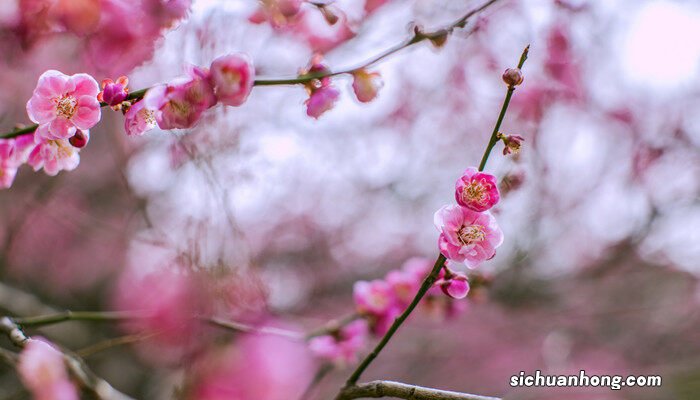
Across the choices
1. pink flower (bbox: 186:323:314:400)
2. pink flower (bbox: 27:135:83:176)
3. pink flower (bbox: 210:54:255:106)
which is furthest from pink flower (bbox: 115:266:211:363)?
pink flower (bbox: 210:54:255:106)

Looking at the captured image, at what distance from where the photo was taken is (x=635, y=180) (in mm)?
3766

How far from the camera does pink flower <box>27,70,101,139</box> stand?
1.08 m

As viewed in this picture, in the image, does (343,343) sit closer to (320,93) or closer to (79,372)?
(79,372)

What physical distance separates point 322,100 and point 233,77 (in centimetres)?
20

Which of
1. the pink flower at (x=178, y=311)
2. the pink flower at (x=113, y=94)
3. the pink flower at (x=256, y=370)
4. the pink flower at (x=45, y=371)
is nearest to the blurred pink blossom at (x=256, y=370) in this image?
the pink flower at (x=256, y=370)

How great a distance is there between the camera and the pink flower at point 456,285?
111 cm

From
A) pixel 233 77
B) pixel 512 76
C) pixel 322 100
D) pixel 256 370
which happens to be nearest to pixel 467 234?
pixel 512 76

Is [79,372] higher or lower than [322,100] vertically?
lower

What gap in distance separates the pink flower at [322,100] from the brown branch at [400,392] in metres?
0.52

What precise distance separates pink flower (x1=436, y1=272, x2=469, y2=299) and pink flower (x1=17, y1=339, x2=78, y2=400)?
2.61ft

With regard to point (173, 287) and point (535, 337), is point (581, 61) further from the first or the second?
point (173, 287)

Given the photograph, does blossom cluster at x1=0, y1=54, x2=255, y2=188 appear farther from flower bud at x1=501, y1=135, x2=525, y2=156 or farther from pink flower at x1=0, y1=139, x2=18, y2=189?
flower bud at x1=501, y1=135, x2=525, y2=156

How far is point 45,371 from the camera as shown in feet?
4.66

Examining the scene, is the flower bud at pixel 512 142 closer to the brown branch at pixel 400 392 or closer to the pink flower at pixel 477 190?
the pink flower at pixel 477 190
